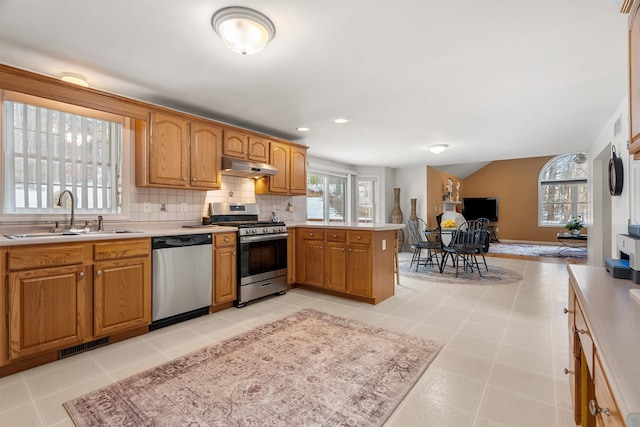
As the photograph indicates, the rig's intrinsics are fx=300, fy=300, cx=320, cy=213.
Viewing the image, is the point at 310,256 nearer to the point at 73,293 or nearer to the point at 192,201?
the point at 192,201

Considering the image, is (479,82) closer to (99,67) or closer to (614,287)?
(614,287)

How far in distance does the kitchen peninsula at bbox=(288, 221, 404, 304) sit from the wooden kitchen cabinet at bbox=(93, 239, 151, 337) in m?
1.94

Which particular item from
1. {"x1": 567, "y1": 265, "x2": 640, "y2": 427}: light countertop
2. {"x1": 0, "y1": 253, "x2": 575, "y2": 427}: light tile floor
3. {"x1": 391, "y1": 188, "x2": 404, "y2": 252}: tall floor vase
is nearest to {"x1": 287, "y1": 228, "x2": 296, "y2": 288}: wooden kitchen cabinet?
{"x1": 0, "y1": 253, "x2": 575, "y2": 427}: light tile floor

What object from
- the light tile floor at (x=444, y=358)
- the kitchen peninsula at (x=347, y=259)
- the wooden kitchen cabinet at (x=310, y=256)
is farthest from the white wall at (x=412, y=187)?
the wooden kitchen cabinet at (x=310, y=256)

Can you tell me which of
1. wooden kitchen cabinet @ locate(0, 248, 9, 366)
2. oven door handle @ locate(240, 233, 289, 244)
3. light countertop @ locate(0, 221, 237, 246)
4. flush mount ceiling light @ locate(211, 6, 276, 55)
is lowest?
wooden kitchen cabinet @ locate(0, 248, 9, 366)

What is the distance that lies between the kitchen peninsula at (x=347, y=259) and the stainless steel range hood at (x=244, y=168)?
834 mm

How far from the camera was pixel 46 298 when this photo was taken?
7.00ft

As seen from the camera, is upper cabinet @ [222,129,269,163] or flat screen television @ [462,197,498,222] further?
flat screen television @ [462,197,498,222]

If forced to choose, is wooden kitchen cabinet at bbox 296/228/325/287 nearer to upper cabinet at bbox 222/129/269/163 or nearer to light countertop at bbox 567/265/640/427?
upper cabinet at bbox 222/129/269/163

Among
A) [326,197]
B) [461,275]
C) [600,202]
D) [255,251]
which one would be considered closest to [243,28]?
[255,251]

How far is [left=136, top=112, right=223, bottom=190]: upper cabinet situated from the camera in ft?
9.84

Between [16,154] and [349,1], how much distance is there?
288cm

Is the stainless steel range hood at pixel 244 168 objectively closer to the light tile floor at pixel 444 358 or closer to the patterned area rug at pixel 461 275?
the light tile floor at pixel 444 358

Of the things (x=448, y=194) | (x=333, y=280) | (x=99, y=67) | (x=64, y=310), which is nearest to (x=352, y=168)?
(x=448, y=194)
